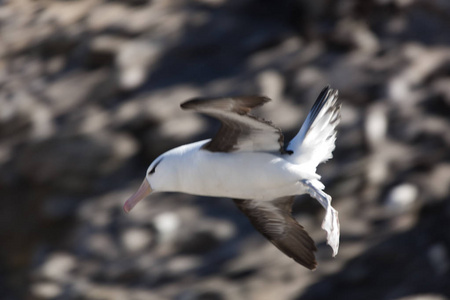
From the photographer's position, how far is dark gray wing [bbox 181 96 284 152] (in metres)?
2.56

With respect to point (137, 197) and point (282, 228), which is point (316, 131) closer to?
point (282, 228)

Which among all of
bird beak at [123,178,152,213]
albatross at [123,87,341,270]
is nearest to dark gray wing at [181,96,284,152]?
albatross at [123,87,341,270]

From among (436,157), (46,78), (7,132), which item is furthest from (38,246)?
(436,157)

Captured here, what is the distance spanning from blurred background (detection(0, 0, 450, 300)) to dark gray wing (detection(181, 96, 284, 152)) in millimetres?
2232

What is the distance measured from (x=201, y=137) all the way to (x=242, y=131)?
282cm

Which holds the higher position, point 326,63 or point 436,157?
point 326,63

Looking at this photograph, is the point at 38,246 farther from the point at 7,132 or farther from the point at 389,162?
the point at 389,162

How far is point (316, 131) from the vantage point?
299 centimetres

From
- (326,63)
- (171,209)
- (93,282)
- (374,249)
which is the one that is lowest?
(374,249)

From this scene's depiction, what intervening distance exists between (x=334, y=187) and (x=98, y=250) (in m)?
1.91

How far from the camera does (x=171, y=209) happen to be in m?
5.60

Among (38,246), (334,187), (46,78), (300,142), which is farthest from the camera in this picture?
(46,78)

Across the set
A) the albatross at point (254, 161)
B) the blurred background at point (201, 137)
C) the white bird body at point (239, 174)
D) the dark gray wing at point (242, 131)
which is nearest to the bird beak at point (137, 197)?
the albatross at point (254, 161)

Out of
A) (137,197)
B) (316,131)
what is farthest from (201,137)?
(316,131)
